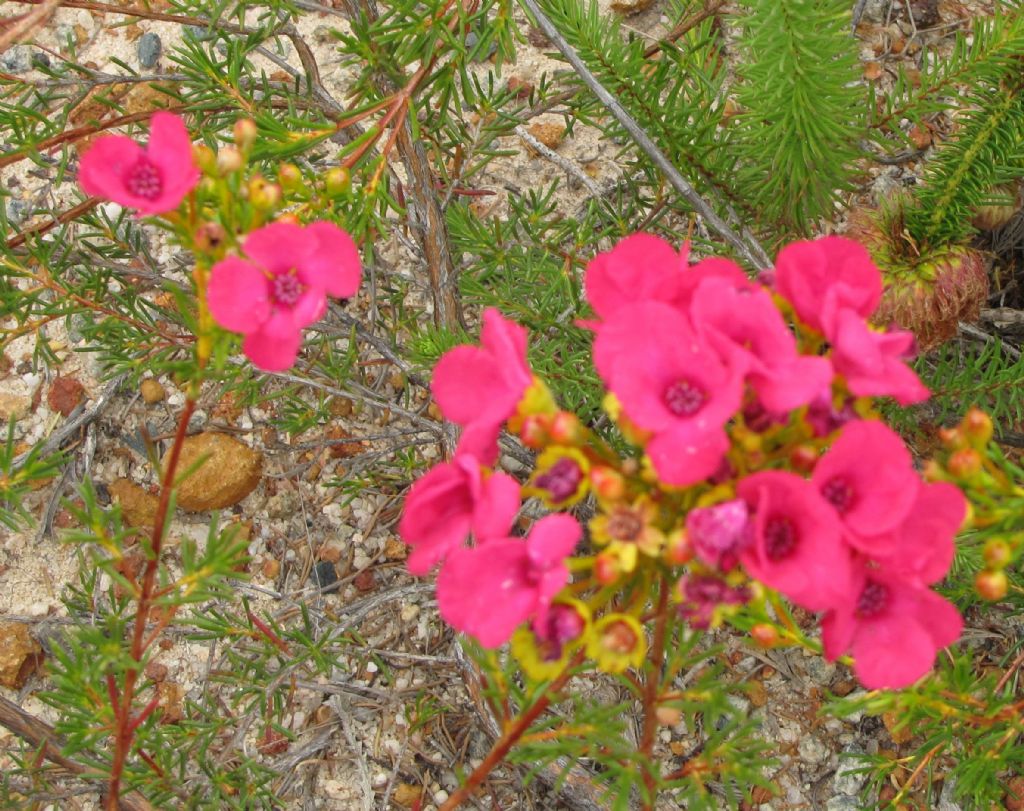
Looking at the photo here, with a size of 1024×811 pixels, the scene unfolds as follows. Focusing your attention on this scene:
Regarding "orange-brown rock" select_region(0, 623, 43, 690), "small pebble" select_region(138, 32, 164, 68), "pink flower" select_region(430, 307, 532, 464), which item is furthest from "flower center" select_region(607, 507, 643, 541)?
"small pebble" select_region(138, 32, 164, 68)

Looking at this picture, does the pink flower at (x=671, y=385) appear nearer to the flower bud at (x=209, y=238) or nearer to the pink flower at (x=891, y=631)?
the pink flower at (x=891, y=631)

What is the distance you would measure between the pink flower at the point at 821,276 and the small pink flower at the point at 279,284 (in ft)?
2.32

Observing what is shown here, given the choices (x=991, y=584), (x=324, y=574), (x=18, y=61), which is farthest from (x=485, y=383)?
(x=18, y=61)

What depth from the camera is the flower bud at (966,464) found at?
1.42 meters

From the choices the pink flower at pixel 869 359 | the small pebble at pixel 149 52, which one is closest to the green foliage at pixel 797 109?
the pink flower at pixel 869 359

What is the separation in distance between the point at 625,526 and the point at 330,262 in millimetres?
669

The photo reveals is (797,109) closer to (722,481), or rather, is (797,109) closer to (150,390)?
(722,481)

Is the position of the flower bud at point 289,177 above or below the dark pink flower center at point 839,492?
above

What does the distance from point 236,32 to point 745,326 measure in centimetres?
199

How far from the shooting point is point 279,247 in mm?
1559

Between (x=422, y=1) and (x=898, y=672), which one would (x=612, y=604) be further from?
(x=422, y=1)

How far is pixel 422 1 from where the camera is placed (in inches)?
89.5

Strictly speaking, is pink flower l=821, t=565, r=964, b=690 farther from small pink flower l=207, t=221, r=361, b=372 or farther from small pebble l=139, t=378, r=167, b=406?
small pebble l=139, t=378, r=167, b=406

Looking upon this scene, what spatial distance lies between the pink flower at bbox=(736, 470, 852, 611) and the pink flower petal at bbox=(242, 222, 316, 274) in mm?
797
